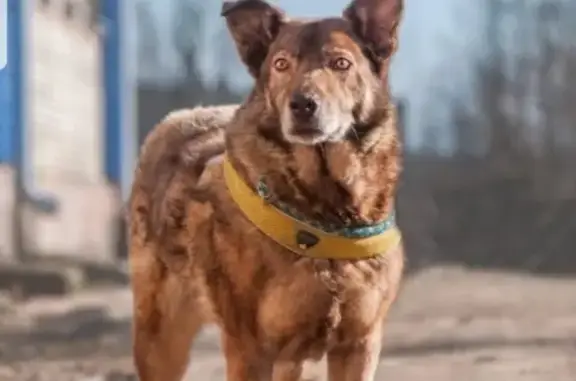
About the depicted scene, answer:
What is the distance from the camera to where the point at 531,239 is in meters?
1.68

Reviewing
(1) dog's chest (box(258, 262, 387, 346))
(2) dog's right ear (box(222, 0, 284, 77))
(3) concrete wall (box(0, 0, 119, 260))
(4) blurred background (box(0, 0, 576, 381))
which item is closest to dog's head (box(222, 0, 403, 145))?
(2) dog's right ear (box(222, 0, 284, 77))

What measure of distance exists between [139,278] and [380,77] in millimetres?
539

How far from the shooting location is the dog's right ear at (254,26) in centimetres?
111

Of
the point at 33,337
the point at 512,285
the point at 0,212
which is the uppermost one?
the point at 0,212

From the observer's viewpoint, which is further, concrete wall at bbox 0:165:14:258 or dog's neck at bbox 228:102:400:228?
concrete wall at bbox 0:165:14:258

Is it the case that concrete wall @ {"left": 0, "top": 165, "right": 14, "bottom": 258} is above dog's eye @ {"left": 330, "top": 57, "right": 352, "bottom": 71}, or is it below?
below

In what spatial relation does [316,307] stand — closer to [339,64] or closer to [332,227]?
[332,227]

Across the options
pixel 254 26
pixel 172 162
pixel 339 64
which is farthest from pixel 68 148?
pixel 339 64

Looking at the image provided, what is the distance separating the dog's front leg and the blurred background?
0.41 metres

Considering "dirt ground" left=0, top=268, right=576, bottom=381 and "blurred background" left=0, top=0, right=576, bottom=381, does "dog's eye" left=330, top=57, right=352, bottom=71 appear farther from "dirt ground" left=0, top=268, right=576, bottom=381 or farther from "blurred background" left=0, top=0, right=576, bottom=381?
"dirt ground" left=0, top=268, right=576, bottom=381

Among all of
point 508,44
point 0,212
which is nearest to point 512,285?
point 508,44

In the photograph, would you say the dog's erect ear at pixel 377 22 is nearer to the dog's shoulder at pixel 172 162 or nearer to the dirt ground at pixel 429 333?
the dog's shoulder at pixel 172 162

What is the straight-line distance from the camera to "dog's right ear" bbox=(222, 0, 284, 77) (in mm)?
1114

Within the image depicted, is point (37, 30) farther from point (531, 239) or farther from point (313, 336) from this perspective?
point (531, 239)
